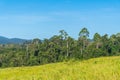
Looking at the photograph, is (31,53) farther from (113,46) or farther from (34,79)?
(34,79)

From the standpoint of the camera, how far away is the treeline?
100562mm

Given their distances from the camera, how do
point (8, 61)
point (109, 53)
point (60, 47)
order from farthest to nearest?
point (8, 61) → point (60, 47) → point (109, 53)

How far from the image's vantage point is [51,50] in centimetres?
10500

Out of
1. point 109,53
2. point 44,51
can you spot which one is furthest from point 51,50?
point 109,53

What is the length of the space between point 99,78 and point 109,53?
95571 millimetres

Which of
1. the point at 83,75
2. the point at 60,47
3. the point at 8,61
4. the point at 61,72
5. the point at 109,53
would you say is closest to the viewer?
the point at 83,75

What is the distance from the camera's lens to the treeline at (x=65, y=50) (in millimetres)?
100562

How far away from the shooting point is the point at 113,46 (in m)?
104

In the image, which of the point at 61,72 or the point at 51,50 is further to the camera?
the point at 51,50

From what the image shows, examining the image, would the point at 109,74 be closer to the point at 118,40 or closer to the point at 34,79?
the point at 34,79

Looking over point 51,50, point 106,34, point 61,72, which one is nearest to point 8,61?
point 51,50

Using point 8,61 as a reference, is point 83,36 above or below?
above

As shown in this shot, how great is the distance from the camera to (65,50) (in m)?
109

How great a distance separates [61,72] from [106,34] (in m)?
106
